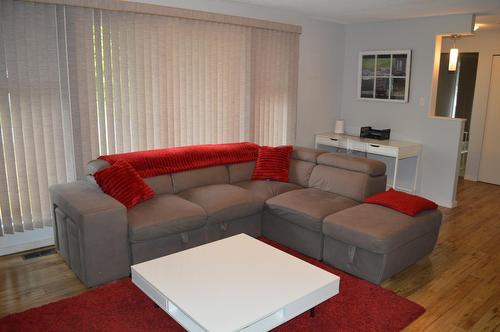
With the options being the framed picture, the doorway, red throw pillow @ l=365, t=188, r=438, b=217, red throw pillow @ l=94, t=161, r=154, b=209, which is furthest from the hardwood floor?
the doorway

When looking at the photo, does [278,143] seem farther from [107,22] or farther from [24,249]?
[24,249]

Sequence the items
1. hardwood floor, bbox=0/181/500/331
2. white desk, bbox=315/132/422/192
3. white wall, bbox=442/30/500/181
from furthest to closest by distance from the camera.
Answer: white wall, bbox=442/30/500/181, white desk, bbox=315/132/422/192, hardwood floor, bbox=0/181/500/331

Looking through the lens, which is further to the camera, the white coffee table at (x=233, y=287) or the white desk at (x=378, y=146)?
the white desk at (x=378, y=146)

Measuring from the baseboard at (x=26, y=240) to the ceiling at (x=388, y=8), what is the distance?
10.1 feet

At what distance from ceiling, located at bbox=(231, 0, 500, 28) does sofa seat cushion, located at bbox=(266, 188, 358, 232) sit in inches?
79.6

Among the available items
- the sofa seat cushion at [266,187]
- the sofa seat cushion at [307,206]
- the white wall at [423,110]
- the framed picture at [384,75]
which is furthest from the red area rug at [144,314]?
the framed picture at [384,75]

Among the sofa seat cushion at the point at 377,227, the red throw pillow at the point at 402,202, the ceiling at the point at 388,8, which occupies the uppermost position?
the ceiling at the point at 388,8

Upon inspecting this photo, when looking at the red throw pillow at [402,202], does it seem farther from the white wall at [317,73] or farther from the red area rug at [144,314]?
the white wall at [317,73]

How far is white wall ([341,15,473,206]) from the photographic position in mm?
4930

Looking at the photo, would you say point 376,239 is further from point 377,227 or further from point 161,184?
point 161,184

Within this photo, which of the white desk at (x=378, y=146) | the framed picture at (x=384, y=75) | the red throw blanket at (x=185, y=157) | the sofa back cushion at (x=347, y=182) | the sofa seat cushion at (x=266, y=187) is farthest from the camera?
the framed picture at (x=384, y=75)

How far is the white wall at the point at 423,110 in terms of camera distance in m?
4.93

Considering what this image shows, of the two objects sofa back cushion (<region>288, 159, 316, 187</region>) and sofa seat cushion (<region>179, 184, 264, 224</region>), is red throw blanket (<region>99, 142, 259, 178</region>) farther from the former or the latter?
sofa back cushion (<region>288, 159, 316, 187</region>)

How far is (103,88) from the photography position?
3691mm
